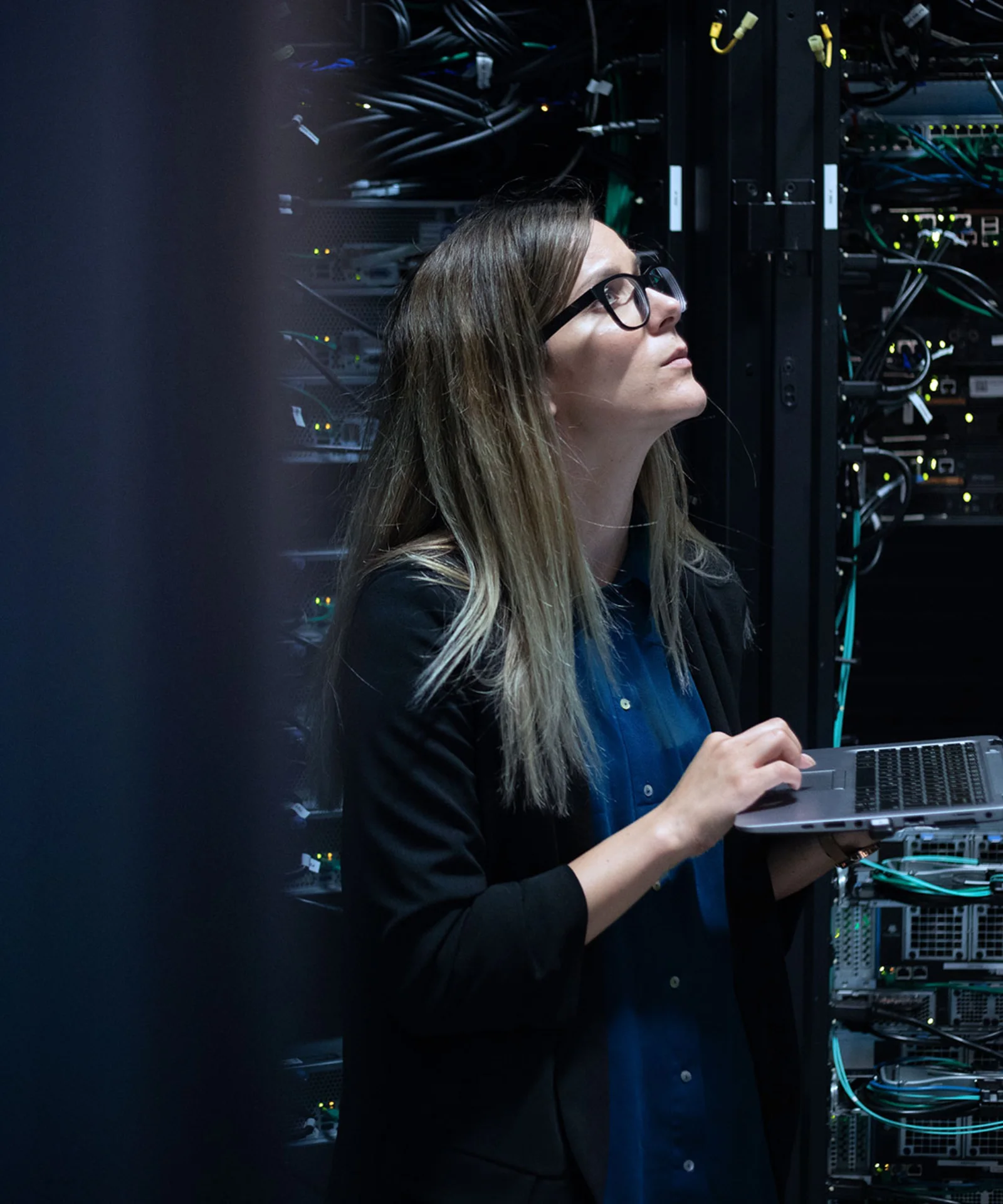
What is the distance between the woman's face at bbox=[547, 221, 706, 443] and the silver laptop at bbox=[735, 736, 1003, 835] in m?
0.33

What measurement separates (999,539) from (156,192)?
1368 millimetres

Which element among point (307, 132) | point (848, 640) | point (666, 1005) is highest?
point (307, 132)

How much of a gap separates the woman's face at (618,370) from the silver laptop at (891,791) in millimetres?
335

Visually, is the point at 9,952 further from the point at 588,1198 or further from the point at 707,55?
the point at 707,55

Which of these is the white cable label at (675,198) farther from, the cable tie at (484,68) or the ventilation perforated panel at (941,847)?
the ventilation perforated panel at (941,847)

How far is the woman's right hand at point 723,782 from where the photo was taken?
2.75 ft

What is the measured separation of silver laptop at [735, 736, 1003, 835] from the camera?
2.81 ft

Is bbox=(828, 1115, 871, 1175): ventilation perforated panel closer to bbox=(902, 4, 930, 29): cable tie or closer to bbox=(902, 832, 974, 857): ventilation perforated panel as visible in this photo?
bbox=(902, 832, 974, 857): ventilation perforated panel

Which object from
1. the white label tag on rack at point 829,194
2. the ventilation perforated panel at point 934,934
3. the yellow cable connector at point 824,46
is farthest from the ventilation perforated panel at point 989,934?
the yellow cable connector at point 824,46

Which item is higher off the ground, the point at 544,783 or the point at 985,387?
the point at 985,387

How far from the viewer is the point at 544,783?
2.84 ft

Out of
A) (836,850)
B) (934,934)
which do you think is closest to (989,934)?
(934,934)

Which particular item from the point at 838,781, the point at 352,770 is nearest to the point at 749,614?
the point at 838,781

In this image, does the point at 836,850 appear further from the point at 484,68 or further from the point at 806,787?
the point at 484,68
